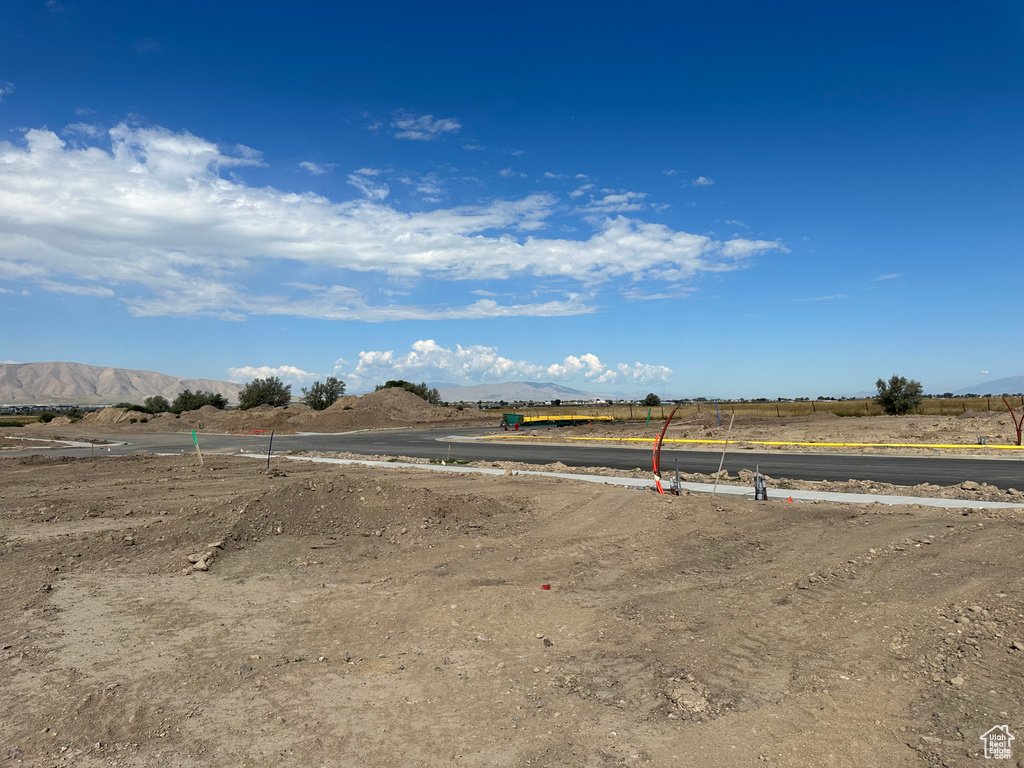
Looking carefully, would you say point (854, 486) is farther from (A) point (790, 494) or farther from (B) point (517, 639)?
(B) point (517, 639)

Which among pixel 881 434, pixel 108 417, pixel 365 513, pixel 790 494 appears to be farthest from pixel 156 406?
pixel 790 494

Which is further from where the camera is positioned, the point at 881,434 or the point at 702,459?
the point at 881,434

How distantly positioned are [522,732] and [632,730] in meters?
0.85

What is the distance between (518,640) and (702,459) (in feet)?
64.6

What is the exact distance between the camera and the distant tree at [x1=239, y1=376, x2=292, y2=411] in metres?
88.1

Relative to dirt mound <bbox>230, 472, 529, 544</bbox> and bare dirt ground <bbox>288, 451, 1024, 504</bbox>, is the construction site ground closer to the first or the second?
dirt mound <bbox>230, 472, 529, 544</bbox>

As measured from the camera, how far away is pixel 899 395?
57.8 m

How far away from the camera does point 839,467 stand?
68.7 feet

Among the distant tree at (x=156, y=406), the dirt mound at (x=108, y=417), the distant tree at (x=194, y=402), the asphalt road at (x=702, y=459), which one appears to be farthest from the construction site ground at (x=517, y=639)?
the distant tree at (x=156, y=406)

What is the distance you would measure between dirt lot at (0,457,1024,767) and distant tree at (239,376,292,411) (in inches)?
3158

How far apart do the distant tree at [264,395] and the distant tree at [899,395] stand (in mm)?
76097

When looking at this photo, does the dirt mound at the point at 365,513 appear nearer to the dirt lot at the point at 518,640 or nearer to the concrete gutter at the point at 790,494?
the dirt lot at the point at 518,640

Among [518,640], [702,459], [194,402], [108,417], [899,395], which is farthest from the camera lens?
[194,402]

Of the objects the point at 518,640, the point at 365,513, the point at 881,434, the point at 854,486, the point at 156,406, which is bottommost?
the point at 518,640
